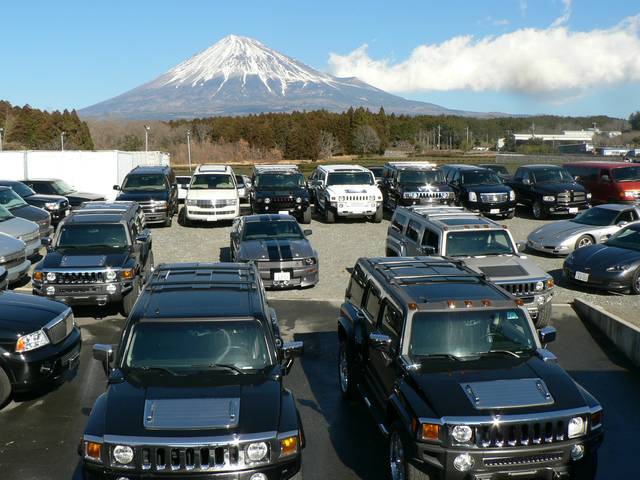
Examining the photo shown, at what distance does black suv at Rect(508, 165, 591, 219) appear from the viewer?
2420 cm

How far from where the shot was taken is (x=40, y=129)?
9225 cm

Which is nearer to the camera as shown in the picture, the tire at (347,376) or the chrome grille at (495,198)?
the tire at (347,376)

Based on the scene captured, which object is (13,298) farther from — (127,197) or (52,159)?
(52,159)

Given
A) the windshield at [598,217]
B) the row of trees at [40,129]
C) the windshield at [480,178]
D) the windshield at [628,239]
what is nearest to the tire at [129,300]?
the windshield at [628,239]

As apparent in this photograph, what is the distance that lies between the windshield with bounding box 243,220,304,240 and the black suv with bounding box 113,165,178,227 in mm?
7576

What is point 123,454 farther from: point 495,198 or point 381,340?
point 495,198

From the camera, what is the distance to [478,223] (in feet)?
42.0

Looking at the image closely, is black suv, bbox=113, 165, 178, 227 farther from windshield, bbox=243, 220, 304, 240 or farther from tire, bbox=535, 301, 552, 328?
tire, bbox=535, 301, 552, 328

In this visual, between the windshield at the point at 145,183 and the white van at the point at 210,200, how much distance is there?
3.57 feet

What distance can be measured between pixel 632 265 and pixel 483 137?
5537 inches

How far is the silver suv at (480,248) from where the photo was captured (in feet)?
36.8

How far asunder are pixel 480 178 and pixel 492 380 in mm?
20273

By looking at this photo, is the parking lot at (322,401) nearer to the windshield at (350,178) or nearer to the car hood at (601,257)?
the car hood at (601,257)

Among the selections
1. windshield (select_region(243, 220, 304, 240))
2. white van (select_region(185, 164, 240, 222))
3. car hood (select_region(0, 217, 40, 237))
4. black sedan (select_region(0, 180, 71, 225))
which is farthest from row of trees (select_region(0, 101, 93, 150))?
windshield (select_region(243, 220, 304, 240))
